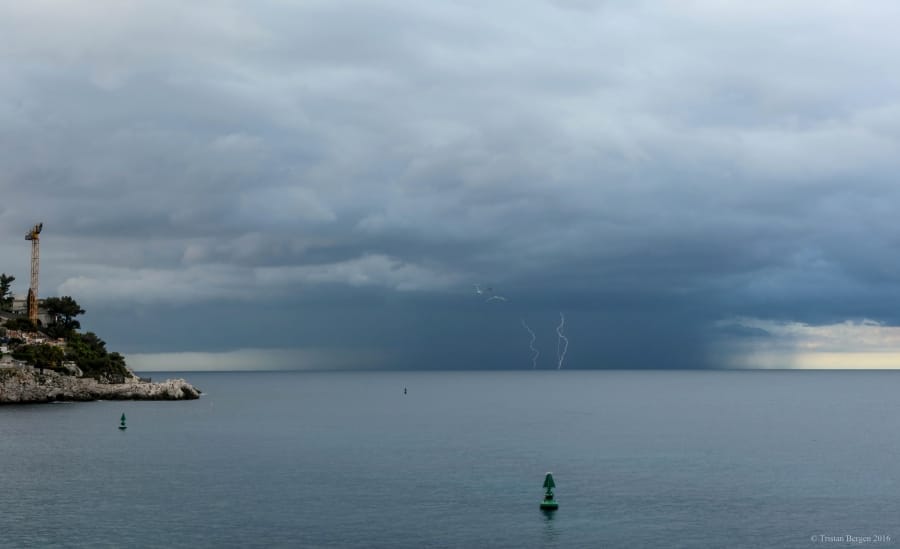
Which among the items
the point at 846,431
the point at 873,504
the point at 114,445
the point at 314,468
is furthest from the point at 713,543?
the point at 846,431

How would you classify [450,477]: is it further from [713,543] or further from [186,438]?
[186,438]

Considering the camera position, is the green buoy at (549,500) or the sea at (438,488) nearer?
the sea at (438,488)

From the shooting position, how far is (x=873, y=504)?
7581cm

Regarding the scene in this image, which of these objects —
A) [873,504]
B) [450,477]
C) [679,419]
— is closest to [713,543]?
[873,504]

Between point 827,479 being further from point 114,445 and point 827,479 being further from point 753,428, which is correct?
point 114,445

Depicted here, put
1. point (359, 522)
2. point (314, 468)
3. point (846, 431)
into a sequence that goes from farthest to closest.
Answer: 1. point (846, 431)
2. point (314, 468)
3. point (359, 522)

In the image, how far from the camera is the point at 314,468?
97.8 m

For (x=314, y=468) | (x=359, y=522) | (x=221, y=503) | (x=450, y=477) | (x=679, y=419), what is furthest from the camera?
(x=679, y=419)

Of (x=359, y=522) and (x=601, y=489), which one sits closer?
(x=359, y=522)

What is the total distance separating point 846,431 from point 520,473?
9167cm

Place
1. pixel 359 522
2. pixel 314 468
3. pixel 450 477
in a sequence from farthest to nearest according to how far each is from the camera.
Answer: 1. pixel 314 468
2. pixel 450 477
3. pixel 359 522

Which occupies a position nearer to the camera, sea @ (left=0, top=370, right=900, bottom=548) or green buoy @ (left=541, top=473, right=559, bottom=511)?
sea @ (left=0, top=370, right=900, bottom=548)

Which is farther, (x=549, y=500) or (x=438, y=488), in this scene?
(x=438, y=488)

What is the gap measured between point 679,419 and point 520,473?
109605 mm
